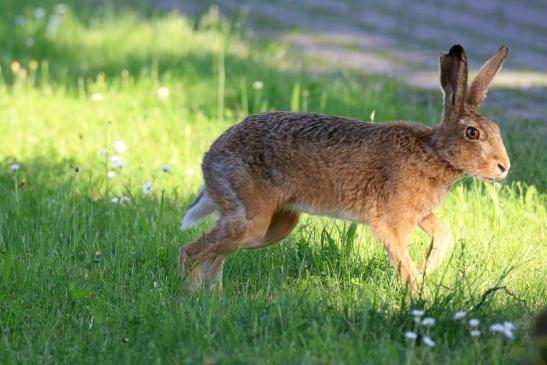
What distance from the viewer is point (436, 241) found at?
5527mm

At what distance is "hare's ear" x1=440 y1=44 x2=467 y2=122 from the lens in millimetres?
5234

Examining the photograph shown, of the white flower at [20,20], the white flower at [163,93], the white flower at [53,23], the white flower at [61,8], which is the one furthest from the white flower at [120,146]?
the white flower at [61,8]

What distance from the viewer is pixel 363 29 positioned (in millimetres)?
12164

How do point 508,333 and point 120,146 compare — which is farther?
point 120,146

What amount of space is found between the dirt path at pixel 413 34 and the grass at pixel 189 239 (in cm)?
69

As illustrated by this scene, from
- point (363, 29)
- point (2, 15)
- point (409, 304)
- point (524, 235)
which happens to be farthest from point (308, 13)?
point (409, 304)

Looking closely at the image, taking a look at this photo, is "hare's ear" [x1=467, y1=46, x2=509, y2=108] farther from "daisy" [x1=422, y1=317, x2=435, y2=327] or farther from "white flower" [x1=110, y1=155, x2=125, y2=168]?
"white flower" [x1=110, y1=155, x2=125, y2=168]

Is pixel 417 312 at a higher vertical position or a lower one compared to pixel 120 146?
higher

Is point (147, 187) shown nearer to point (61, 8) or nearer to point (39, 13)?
Result: point (39, 13)

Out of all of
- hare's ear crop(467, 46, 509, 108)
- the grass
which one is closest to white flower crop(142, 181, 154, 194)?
the grass

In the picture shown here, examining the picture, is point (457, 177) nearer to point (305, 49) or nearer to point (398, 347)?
point (398, 347)

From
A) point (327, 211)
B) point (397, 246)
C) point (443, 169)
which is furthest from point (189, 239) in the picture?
point (443, 169)

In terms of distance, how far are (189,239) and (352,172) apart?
3.97 ft

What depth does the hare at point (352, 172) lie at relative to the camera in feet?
17.6
